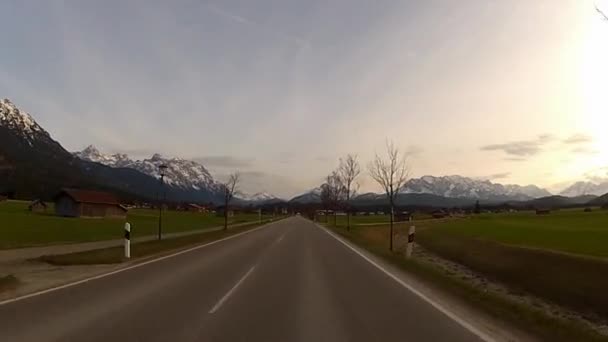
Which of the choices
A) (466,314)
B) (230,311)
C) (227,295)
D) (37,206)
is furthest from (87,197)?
(466,314)

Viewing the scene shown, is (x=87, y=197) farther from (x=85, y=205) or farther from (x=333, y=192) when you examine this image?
(x=333, y=192)

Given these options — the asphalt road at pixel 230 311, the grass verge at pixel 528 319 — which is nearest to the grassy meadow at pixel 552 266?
the grass verge at pixel 528 319

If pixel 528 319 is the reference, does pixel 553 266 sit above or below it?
below

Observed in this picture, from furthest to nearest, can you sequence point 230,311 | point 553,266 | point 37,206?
point 37,206, point 553,266, point 230,311

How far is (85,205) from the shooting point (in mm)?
94688

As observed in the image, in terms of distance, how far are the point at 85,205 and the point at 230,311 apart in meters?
90.4

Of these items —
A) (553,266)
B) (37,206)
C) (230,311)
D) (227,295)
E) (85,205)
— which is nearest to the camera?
(230,311)

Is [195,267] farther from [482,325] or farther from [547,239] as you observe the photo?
[547,239]

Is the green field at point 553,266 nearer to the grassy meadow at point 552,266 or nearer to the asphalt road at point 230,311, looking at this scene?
the grassy meadow at point 552,266

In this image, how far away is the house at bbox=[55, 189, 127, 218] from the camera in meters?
93.7

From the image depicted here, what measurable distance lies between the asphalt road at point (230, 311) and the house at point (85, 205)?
81.5m

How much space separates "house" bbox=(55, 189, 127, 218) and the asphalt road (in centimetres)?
8152

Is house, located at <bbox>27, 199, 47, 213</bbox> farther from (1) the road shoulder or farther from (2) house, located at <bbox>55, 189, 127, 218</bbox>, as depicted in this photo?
(1) the road shoulder

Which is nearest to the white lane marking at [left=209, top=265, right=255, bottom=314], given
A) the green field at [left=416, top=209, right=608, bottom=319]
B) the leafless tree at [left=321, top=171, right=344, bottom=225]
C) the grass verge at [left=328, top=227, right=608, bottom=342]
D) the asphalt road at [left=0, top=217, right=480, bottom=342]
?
the asphalt road at [left=0, top=217, right=480, bottom=342]
